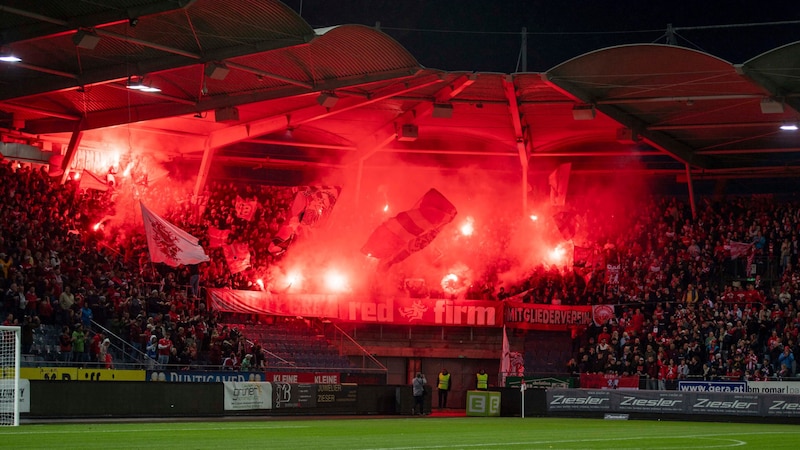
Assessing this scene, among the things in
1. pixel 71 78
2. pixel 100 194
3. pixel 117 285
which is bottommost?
pixel 117 285

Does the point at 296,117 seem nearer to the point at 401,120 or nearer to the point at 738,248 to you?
the point at 401,120

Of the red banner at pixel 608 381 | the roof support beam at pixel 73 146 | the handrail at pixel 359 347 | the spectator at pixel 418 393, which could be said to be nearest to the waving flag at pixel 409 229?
the handrail at pixel 359 347

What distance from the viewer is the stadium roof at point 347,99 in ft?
104

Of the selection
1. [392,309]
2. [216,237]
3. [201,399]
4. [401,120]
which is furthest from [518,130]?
[201,399]

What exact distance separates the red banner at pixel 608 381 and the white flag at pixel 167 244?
1520cm

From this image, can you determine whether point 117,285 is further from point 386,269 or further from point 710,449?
point 710,449

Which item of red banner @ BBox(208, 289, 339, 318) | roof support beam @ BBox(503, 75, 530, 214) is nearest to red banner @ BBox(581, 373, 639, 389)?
roof support beam @ BBox(503, 75, 530, 214)

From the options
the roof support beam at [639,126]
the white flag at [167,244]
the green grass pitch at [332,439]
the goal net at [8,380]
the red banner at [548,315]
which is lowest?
the green grass pitch at [332,439]

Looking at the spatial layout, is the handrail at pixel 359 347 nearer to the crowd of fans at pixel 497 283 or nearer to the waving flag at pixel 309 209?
the crowd of fans at pixel 497 283

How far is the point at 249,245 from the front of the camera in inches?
1828

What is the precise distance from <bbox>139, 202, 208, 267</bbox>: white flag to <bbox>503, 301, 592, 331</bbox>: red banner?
15.5 metres

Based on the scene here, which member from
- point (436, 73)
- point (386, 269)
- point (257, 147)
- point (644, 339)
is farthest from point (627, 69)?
point (257, 147)

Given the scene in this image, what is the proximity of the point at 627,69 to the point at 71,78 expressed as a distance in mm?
18596

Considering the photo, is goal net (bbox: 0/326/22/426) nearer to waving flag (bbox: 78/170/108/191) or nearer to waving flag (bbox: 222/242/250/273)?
waving flag (bbox: 78/170/108/191)
